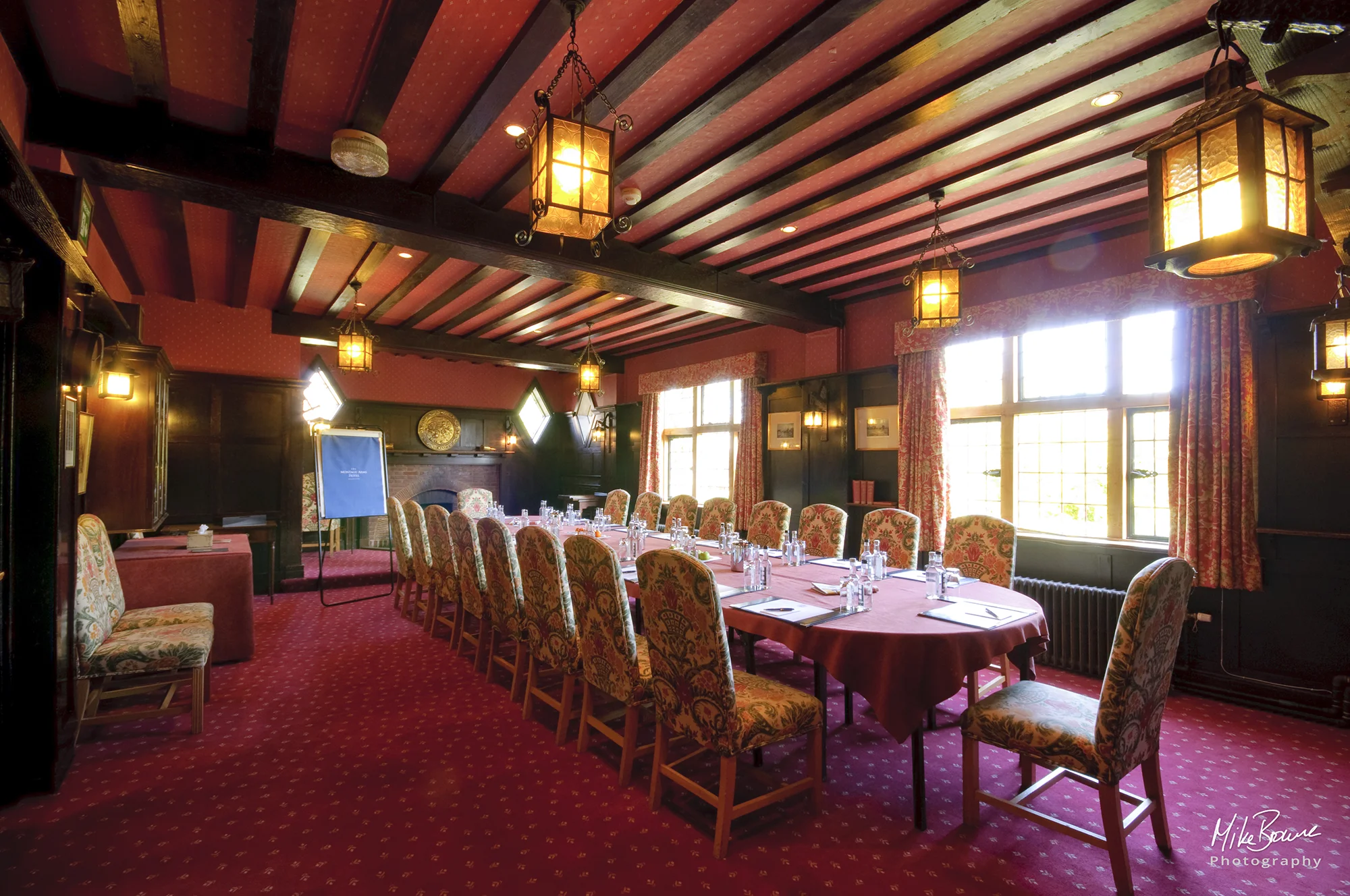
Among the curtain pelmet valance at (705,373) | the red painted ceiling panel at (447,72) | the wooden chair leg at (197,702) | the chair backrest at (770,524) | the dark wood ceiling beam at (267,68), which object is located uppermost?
the red painted ceiling panel at (447,72)

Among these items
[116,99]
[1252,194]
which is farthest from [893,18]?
[116,99]

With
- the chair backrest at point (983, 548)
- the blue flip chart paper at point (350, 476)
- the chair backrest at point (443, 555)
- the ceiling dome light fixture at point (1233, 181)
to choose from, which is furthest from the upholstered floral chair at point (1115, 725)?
the blue flip chart paper at point (350, 476)

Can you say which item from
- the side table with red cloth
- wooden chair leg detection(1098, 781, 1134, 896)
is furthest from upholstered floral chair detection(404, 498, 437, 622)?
wooden chair leg detection(1098, 781, 1134, 896)

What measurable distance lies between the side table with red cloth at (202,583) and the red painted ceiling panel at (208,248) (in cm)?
218

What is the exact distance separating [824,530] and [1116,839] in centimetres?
256

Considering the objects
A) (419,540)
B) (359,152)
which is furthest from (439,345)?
(359,152)

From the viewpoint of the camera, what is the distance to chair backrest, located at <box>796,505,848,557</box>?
4.25 metres

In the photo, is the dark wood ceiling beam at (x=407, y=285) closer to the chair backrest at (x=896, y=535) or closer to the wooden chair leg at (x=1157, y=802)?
the chair backrest at (x=896, y=535)

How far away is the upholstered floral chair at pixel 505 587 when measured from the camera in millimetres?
3248

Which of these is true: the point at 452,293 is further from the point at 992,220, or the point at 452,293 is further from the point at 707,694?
the point at 707,694

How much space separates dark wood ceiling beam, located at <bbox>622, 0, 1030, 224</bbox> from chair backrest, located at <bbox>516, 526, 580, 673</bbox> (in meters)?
1.54

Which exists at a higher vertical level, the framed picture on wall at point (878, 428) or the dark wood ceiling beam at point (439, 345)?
the dark wood ceiling beam at point (439, 345)

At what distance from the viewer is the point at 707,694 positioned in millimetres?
2088

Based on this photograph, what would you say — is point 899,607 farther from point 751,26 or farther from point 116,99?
point 116,99
